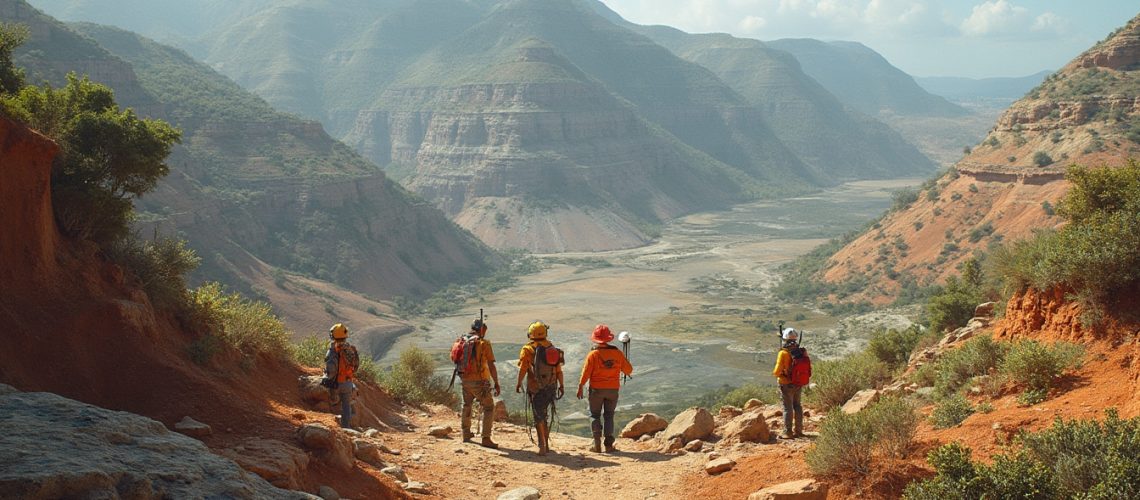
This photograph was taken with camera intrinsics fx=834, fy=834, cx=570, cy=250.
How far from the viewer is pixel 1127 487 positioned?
21.4 ft

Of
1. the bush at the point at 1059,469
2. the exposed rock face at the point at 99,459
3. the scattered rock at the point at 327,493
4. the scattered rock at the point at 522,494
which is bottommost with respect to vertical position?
the scattered rock at the point at 522,494

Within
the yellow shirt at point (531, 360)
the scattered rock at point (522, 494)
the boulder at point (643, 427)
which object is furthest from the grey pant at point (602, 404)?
the scattered rock at point (522, 494)

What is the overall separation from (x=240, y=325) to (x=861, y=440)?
9.12m

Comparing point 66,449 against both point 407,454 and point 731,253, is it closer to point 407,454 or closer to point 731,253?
point 407,454

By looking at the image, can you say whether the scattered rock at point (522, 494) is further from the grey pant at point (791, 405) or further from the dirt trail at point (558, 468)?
the grey pant at point (791, 405)

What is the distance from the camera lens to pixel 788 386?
39.1ft

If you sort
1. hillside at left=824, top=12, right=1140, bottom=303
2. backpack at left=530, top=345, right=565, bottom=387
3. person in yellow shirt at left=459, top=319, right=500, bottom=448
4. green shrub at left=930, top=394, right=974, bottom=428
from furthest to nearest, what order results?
hillside at left=824, top=12, right=1140, bottom=303, person in yellow shirt at left=459, top=319, right=500, bottom=448, backpack at left=530, top=345, right=565, bottom=387, green shrub at left=930, top=394, right=974, bottom=428

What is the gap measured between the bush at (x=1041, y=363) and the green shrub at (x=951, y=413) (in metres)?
0.70

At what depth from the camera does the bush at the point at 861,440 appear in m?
8.56

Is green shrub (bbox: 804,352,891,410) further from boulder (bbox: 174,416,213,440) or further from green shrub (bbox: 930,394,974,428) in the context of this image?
boulder (bbox: 174,416,213,440)

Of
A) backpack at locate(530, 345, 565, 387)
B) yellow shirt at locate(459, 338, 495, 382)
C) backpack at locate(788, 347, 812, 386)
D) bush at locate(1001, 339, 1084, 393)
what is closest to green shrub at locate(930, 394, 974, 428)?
bush at locate(1001, 339, 1084, 393)

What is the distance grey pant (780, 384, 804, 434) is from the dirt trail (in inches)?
16.6

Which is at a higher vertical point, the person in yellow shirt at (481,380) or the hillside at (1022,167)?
the hillside at (1022,167)

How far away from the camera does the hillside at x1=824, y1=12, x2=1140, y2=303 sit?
172 feet
